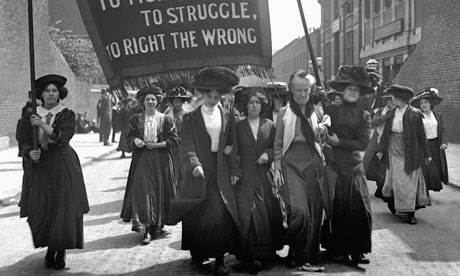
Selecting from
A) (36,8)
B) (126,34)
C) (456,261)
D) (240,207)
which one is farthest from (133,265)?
(36,8)

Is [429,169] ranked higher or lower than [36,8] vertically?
lower

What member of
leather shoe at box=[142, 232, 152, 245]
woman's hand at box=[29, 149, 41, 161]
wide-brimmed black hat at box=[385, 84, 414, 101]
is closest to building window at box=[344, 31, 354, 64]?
wide-brimmed black hat at box=[385, 84, 414, 101]

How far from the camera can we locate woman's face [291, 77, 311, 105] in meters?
4.93

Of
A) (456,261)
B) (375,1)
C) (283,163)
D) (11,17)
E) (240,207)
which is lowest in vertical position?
(456,261)

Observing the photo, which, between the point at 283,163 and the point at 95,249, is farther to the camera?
the point at 95,249

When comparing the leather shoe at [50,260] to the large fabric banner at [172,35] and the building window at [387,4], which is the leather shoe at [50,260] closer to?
the large fabric banner at [172,35]

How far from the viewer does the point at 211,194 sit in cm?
495

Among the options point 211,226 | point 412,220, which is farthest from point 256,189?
point 412,220

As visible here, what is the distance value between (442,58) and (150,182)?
43.8 ft

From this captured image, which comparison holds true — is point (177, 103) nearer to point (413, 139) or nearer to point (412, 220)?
point (413, 139)

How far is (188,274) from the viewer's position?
4.91 m

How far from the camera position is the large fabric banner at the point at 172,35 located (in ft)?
16.0

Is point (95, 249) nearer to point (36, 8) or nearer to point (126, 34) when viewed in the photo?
point (126, 34)

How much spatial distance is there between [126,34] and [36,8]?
1880 centimetres
